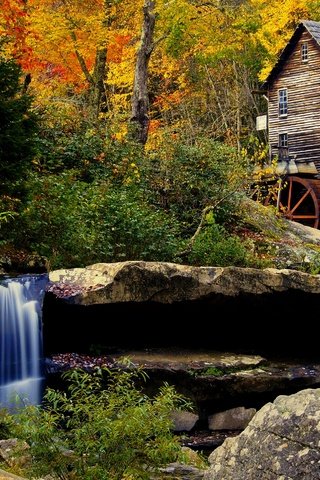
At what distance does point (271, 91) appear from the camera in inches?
1454

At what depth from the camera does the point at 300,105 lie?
36188mm

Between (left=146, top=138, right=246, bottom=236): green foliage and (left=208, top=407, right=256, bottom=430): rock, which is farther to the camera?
(left=146, top=138, right=246, bottom=236): green foliage

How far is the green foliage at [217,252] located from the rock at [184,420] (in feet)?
14.2

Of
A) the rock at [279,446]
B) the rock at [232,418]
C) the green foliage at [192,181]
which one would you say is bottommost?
the rock at [232,418]

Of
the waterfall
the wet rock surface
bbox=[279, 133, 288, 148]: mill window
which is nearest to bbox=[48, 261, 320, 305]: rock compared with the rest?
the waterfall

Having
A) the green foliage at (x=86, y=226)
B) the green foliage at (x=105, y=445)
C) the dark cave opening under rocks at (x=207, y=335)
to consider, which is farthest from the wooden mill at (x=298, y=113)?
the green foliage at (x=105, y=445)

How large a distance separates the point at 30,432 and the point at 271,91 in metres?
33.2

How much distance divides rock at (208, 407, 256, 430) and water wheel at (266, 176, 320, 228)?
19.6 metres

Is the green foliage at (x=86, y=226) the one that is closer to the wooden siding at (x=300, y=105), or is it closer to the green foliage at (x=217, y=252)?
the green foliage at (x=217, y=252)

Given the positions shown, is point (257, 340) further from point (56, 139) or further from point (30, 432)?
point (30, 432)

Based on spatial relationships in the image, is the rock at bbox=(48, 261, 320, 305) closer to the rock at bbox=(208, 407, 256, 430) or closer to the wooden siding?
the rock at bbox=(208, 407, 256, 430)

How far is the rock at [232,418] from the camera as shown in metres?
11.6

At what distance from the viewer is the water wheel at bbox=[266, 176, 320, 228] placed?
3225cm

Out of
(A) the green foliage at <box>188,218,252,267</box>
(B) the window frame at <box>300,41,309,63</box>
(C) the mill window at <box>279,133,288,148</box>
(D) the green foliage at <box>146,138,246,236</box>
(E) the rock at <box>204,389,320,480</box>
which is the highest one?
(B) the window frame at <box>300,41,309,63</box>
